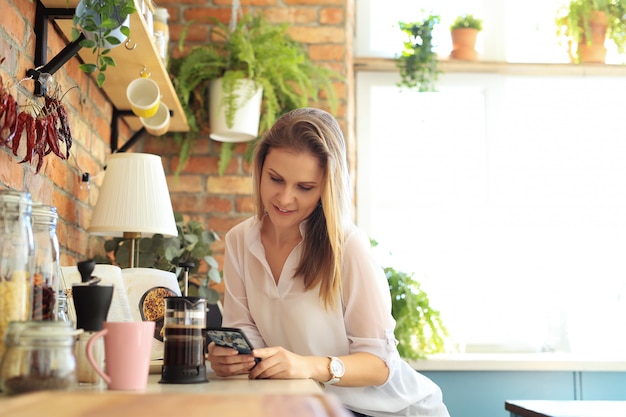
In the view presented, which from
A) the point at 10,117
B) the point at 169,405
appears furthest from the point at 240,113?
the point at 169,405

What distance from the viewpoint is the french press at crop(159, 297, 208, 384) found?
1.44m

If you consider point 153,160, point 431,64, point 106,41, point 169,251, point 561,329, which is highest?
point 431,64

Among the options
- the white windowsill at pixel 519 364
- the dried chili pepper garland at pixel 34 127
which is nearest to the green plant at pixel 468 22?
the white windowsill at pixel 519 364

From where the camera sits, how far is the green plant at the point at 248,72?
329 centimetres

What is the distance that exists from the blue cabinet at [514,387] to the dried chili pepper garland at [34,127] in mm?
1982

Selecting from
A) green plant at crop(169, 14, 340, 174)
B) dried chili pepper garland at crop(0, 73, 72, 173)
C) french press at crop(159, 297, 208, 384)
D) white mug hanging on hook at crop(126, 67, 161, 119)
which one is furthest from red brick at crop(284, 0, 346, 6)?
french press at crop(159, 297, 208, 384)

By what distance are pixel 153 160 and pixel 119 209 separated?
19 centimetres

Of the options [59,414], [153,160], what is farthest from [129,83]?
[59,414]

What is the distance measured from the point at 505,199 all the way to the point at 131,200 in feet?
6.83

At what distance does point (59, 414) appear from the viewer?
0.77 m

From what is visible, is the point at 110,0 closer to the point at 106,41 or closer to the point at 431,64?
the point at 106,41

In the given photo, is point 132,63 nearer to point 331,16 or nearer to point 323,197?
point 323,197

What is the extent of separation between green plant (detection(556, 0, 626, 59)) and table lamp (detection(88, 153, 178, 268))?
2.40 meters

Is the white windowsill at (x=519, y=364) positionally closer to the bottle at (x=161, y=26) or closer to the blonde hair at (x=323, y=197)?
the blonde hair at (x=323, y=197)
